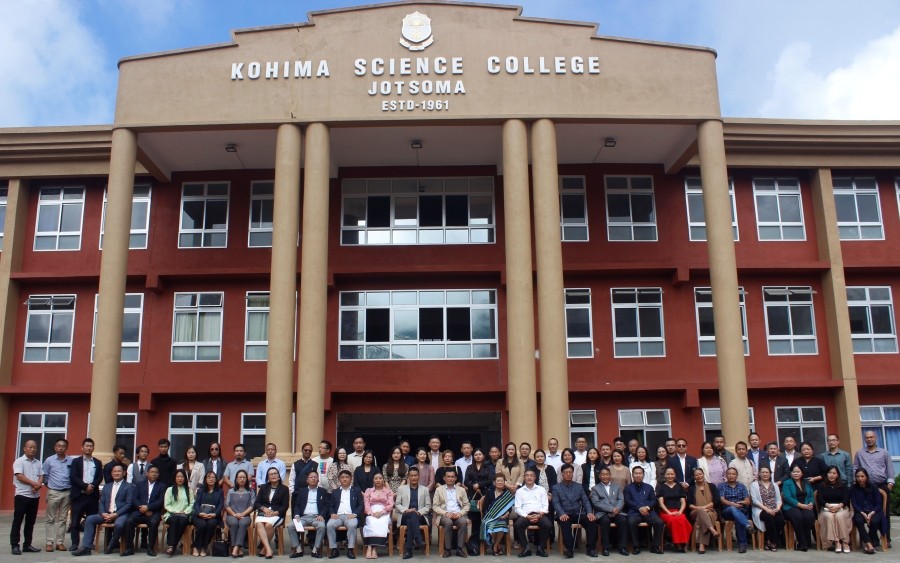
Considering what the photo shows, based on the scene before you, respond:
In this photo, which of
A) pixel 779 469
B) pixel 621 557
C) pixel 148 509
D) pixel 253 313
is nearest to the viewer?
pixel 621 557

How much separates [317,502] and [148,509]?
219 cm

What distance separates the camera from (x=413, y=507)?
10695 millimetres

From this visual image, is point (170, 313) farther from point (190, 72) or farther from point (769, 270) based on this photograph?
point (769, 270)

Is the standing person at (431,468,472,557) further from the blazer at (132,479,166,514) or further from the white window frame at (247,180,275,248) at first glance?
the white window frame at (247,180,275,248)

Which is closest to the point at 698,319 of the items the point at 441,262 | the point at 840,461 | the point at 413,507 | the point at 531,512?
the point at 441,262

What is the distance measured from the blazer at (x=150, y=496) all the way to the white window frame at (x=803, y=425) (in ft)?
41.6

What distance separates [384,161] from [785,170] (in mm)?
9031

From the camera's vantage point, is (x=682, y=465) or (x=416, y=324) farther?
(x=416, y=324)

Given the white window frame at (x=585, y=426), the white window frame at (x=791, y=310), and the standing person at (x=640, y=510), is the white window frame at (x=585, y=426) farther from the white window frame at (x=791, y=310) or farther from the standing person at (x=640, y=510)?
the standing person at (x=640, y=510)

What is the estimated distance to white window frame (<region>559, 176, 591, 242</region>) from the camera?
17906 millimetres

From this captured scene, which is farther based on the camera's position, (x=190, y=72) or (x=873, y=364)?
(x=873, y=364)

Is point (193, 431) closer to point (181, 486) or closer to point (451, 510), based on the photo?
point (181, 486)

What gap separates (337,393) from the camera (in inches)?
675

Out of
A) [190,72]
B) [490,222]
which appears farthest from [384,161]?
[190,72]
